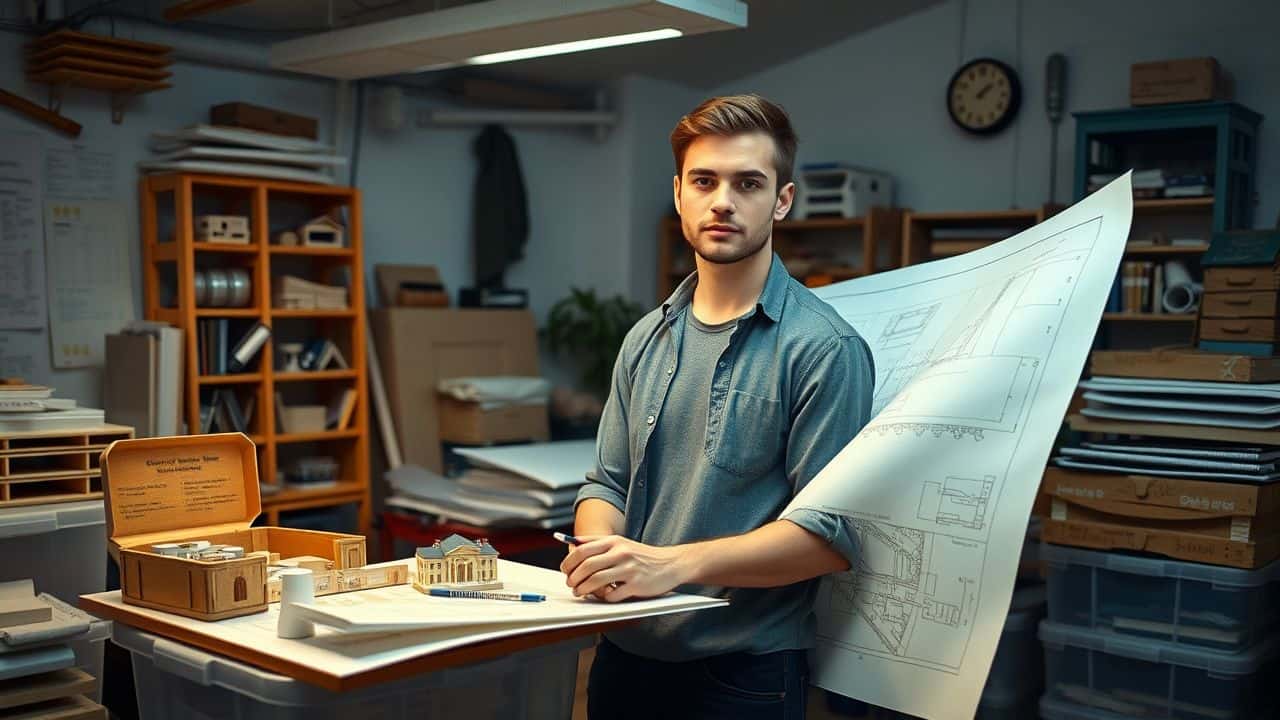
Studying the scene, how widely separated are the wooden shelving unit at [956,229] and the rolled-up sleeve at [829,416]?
384cm

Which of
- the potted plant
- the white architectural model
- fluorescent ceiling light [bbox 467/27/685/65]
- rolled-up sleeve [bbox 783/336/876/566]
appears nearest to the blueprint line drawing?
rolled-up sleeve [bbox 783/336/876/566]

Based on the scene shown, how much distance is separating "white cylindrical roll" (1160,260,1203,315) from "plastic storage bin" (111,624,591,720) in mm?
4019

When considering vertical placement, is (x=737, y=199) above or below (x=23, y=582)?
above

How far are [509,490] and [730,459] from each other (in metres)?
2.35

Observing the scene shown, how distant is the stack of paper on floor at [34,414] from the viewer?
2.58m

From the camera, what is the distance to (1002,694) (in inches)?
138

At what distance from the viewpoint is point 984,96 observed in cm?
563

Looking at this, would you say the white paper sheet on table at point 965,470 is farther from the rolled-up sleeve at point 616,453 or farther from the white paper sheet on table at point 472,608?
the rolled-up sleeve at point 616,453

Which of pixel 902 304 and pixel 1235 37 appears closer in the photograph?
pixel 902 304

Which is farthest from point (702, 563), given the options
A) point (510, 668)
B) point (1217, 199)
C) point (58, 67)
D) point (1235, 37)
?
point (1235, 37)

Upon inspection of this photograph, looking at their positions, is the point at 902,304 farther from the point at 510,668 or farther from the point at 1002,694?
the point at 1002,694

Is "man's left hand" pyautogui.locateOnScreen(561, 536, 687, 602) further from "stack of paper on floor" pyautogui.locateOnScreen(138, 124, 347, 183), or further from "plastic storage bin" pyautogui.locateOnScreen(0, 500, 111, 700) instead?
"stack of paper on floor" pyautogui.locateOnScreen(138, 124, 347, 183)

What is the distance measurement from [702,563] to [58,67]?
3608 mm

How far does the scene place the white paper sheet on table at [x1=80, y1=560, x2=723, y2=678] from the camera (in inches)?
48.9
